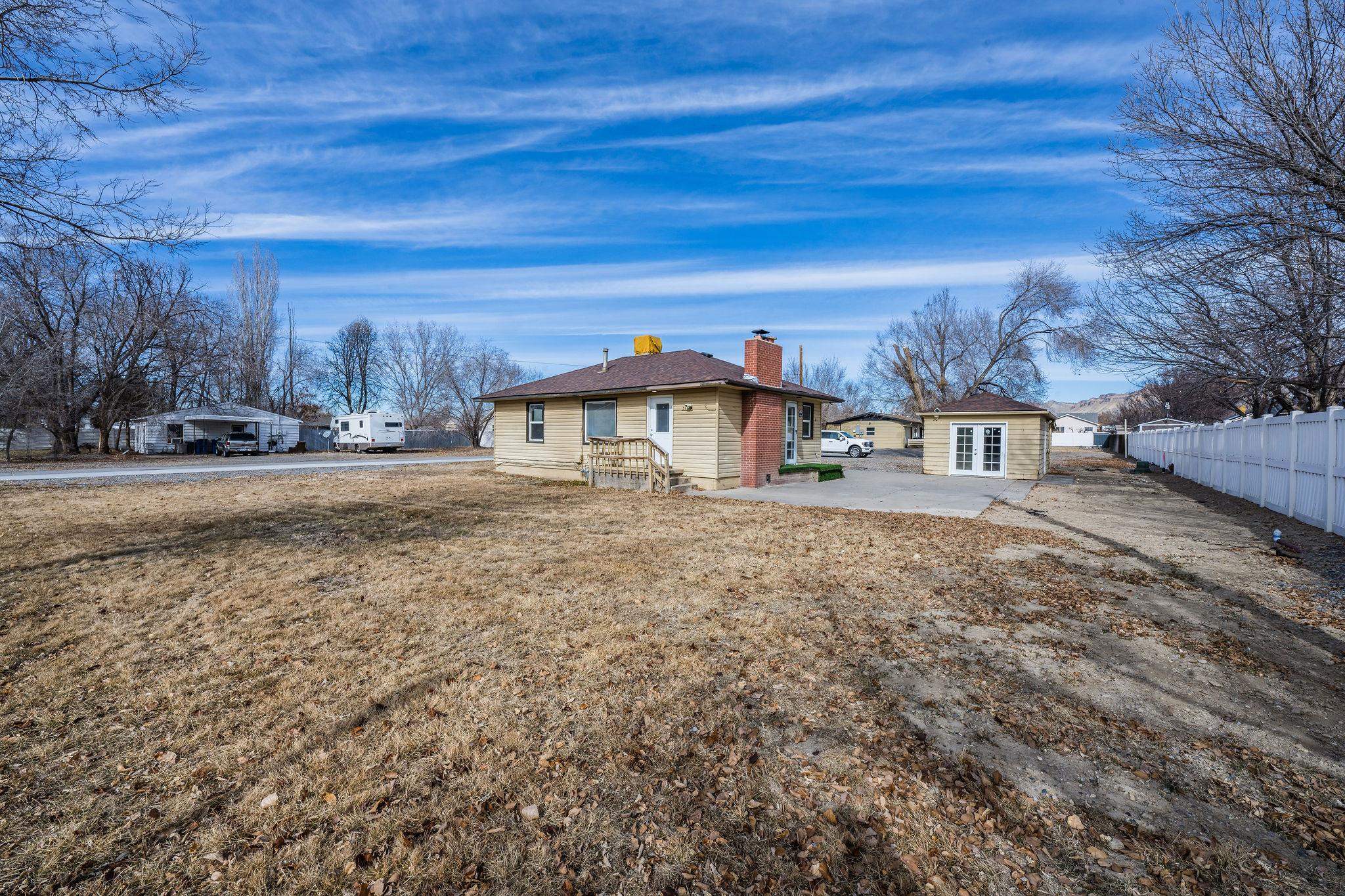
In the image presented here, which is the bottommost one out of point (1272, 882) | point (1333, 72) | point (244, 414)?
point (1272, 882)

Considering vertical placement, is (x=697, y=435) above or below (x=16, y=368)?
below

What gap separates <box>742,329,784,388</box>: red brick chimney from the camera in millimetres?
15820

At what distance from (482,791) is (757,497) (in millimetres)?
11124

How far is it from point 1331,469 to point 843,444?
981 inches

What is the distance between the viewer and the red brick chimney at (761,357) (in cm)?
1582

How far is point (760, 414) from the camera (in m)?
15.9

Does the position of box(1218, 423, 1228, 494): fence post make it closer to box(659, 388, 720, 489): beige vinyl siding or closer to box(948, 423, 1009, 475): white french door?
box(948, 423, 1009, 475): white french door

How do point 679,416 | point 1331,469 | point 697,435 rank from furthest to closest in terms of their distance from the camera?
point 679,416
point 697,435
point 1331,469

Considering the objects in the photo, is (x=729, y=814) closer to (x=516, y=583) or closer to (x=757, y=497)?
(x=516, y=583)

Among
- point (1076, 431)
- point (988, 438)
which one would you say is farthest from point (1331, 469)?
point (1076, 431)

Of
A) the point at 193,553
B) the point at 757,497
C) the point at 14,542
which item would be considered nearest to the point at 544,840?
the point at 193,553

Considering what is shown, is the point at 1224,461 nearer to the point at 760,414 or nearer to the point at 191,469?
the point at 760,414

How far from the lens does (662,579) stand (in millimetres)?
6168

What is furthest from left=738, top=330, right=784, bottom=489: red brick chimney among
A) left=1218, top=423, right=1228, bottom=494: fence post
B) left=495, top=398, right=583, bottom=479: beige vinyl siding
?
left=1218, top=423, right=1228, bottom=494: fence post
